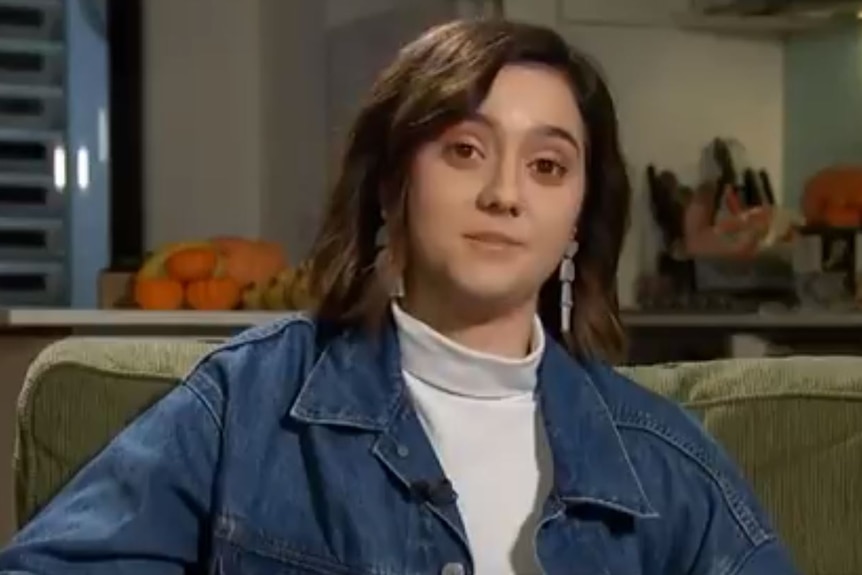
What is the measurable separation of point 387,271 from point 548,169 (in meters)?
0.14

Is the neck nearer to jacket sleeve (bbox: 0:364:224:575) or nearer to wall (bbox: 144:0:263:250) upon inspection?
jacket sleeve (bbox: 0:364:224:575)

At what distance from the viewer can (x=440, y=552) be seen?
113 centimetres

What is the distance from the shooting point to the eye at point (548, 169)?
3.87 ft

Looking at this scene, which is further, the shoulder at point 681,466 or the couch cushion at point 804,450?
the couch cushion at point 804,450

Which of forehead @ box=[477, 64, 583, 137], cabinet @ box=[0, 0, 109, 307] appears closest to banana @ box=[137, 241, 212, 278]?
cabinet @ box=[0, 0, 109, 307]

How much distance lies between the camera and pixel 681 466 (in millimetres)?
1218

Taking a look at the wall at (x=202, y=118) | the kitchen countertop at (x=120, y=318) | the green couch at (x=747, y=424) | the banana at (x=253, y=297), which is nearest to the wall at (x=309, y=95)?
the wall at (x=202, y=118)

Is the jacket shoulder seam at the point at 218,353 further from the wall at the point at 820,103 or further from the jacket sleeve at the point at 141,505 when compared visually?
the wall at the point at 820,103

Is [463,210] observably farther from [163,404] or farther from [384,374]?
[163,404]

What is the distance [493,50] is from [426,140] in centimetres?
8

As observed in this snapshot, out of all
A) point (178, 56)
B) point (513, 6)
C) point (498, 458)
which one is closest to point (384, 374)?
point (498, 458)

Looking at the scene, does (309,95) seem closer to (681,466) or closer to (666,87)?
(666,87)

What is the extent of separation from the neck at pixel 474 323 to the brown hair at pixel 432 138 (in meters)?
0.03

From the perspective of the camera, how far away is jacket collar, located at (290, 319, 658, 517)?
3.83 feet
